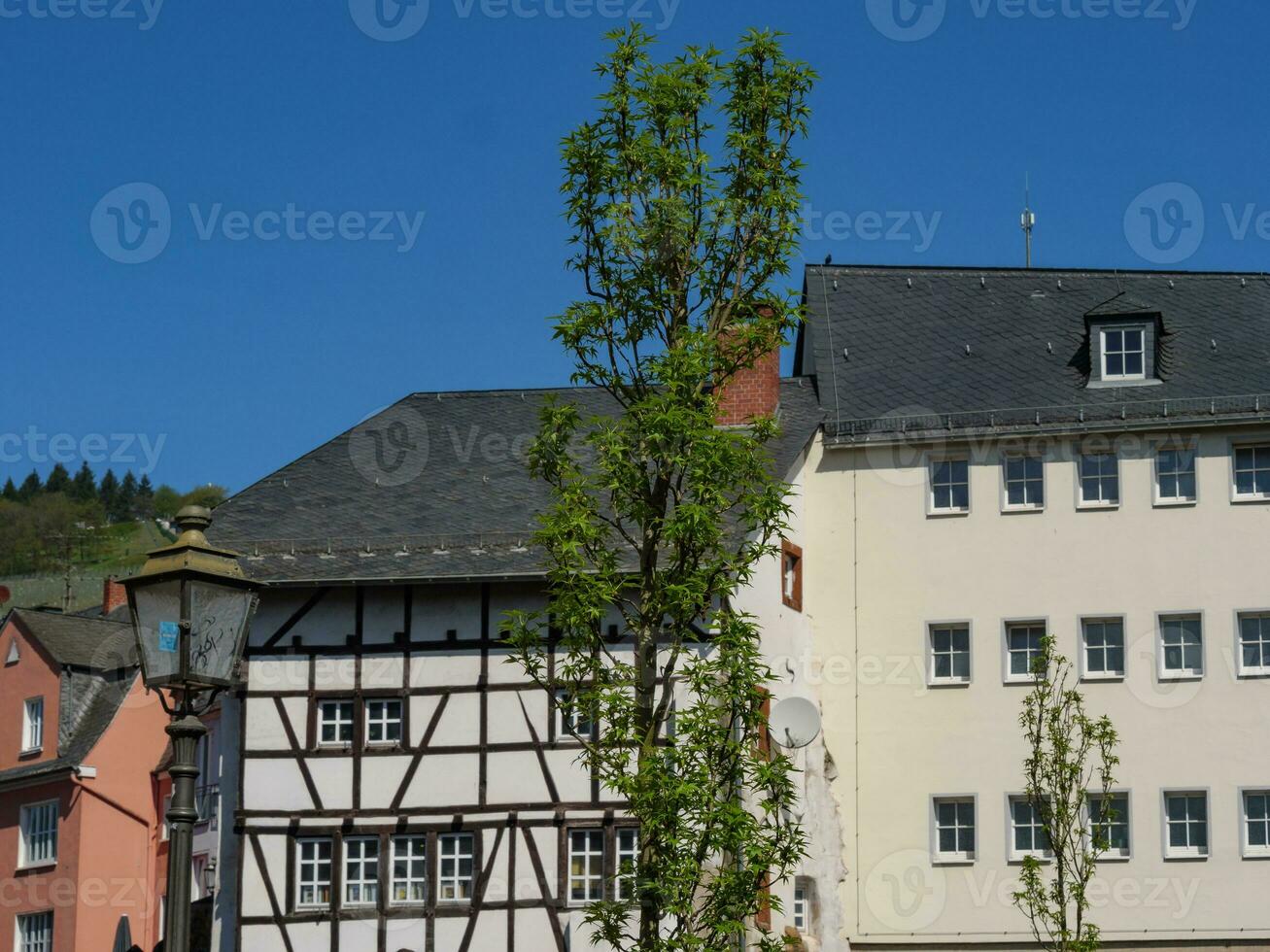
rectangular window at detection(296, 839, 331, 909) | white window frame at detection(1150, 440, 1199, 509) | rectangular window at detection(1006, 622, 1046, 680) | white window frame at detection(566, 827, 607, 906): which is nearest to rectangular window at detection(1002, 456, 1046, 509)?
white window frame at detection(1150, 440, 1199, 509)

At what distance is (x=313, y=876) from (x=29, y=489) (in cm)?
12614

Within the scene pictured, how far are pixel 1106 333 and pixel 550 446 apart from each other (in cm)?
2226

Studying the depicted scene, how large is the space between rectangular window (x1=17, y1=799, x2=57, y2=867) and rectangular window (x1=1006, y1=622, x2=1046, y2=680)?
19961mm

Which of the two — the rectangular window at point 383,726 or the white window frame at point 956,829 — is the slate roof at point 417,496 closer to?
the rectangular window at point 383,726

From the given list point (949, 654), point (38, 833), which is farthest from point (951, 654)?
point (38, 833)

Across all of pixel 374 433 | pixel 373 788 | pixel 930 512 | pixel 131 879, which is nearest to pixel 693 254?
pixel 373 788

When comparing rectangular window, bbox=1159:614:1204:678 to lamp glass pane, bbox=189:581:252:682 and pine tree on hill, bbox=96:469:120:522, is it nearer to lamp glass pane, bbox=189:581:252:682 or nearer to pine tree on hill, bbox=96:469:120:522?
lamp glass pane, bbox=189:581:252:682

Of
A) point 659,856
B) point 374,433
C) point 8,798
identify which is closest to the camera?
point 659,856

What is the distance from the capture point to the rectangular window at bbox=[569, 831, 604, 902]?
33156 millimetres

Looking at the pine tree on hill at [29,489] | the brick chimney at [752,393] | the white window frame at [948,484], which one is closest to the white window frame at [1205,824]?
the white window frame at [948,484]

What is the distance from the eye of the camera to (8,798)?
44.7 meters

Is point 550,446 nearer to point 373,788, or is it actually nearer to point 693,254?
point 693,254

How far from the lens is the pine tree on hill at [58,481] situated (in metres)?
156

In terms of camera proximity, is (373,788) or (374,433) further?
(374,433)
